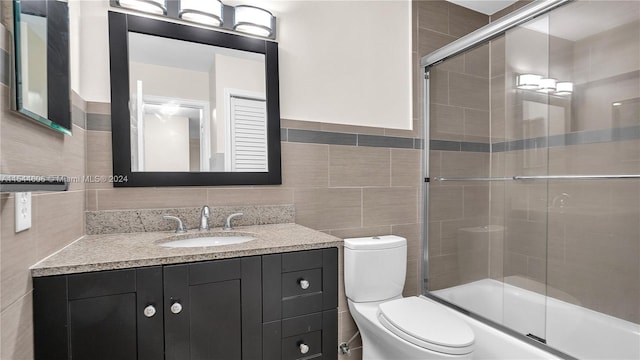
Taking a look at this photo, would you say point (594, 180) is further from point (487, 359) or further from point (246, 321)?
point (246, 321)

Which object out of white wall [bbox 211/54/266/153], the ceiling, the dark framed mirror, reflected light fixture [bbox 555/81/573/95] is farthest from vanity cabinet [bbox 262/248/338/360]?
the ceiling

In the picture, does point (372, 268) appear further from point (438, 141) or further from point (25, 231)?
point (25, 231)

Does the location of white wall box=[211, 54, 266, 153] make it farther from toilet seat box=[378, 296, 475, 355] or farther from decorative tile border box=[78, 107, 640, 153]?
toilet seat box=[378, 296, 475, 355]

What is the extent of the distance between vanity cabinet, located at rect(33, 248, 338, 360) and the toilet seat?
0.34m

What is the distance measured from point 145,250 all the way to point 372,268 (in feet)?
3.85

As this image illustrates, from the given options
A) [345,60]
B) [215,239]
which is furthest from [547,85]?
[215,239]

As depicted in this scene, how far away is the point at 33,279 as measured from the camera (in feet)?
2.97

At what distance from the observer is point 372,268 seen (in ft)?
5.94

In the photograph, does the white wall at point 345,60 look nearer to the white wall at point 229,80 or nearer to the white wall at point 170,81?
the white wall at point 229,80

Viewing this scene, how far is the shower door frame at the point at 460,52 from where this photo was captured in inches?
64.1

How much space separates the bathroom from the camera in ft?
4.34

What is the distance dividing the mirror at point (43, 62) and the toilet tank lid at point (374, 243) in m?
1.38

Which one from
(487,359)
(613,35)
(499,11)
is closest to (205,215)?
(487,359)

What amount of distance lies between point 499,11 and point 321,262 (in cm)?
249
